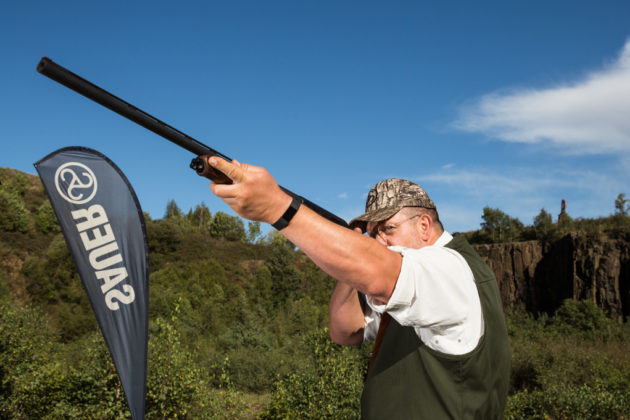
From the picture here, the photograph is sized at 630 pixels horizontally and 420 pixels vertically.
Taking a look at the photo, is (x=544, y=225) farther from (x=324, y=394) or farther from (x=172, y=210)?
(x=172, y=210)

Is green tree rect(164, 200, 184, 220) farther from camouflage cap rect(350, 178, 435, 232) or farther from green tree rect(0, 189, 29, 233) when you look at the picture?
camouflage cap rect(350, 178, 435, 232)

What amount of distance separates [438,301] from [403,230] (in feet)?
2.36

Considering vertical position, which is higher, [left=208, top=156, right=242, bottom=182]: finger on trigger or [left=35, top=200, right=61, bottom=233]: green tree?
[left=35, top=200, right=61, bottom=233]: green tree

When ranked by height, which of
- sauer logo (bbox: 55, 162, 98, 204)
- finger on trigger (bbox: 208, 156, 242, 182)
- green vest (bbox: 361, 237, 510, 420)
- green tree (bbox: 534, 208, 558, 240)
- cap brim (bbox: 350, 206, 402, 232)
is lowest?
green vest (bbox: 361, 237, 510, 420)

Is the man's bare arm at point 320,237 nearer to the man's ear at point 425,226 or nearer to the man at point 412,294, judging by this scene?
the man at point 412,294

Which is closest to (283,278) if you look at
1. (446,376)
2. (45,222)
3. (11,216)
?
(45,222)

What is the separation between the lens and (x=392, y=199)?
7.21ft

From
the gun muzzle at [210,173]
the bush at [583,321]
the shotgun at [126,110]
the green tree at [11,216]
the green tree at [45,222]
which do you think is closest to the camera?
the gun muzzle at [210,173]

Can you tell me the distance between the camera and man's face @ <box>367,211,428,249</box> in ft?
7.11

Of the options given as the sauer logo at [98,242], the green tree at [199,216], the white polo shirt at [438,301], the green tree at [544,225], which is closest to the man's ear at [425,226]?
→ the white polo shirt at [438,301]

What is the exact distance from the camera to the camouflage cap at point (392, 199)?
216cm

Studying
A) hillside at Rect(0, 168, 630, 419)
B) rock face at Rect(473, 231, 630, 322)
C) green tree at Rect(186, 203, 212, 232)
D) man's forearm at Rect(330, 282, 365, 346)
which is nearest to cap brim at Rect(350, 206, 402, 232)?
man's forearm at Rect(330, 282, 365, 346)

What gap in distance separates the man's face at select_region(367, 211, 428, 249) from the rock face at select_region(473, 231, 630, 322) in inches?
1347

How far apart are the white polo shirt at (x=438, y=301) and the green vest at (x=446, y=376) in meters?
0.06
